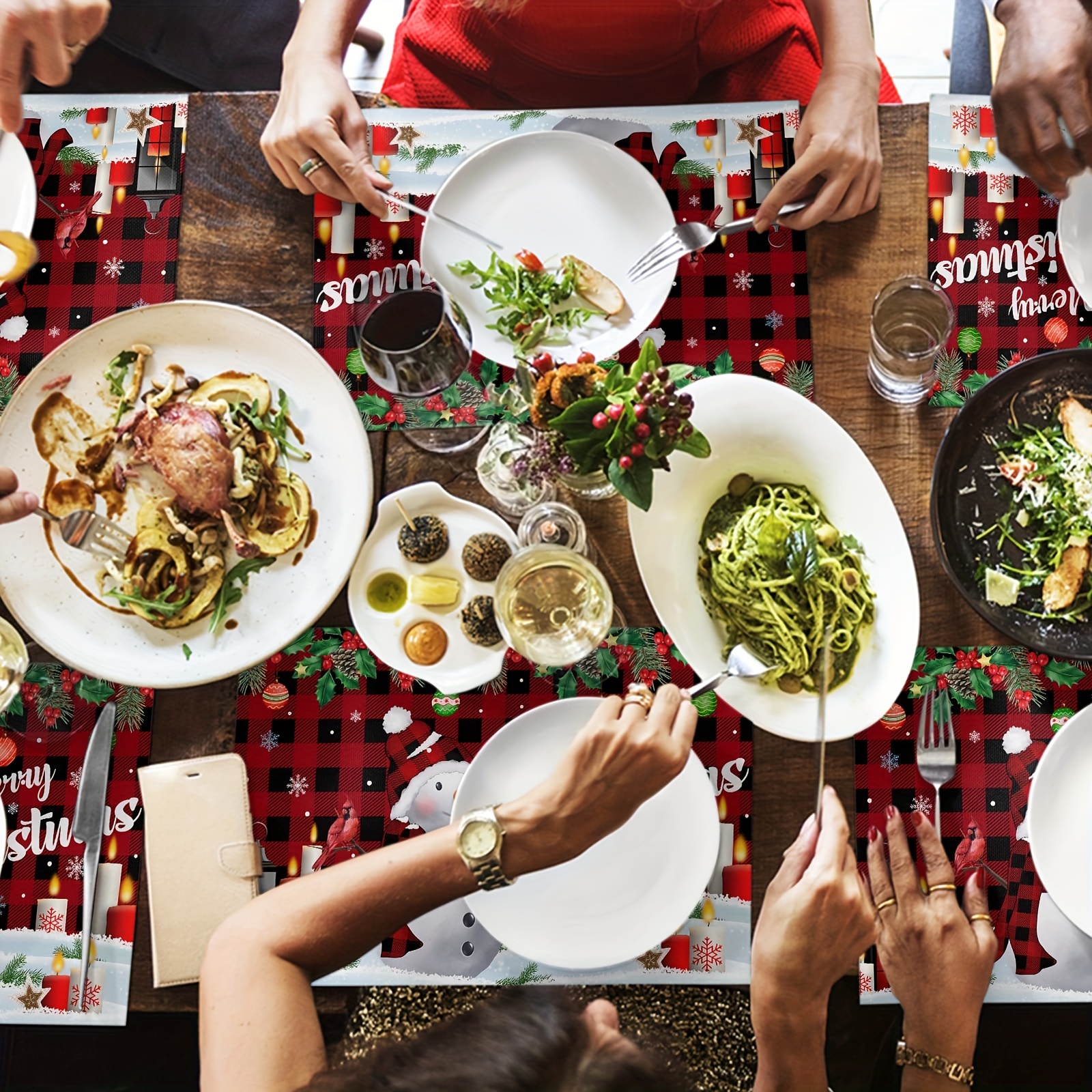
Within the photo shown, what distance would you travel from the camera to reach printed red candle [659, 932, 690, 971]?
1359mm

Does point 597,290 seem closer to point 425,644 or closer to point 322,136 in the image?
point 322,136

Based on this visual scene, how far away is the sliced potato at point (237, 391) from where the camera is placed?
1.38m

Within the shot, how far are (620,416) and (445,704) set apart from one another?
618mm

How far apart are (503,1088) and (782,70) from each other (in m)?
1.82

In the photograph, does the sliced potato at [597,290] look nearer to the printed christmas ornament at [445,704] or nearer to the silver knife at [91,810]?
the printed christmas ornament at [445,704]

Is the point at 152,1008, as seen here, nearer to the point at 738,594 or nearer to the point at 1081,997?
the point at 738,594

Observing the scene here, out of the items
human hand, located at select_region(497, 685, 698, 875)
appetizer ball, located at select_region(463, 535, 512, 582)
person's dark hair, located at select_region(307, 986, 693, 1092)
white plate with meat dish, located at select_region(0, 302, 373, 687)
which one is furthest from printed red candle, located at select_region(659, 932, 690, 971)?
white plate with meat dish, located at select_region(0, 302, 373, 687)

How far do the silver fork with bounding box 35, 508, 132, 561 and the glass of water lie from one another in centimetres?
130

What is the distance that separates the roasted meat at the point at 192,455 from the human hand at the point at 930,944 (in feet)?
4.07

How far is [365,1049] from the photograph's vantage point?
1.32 metres

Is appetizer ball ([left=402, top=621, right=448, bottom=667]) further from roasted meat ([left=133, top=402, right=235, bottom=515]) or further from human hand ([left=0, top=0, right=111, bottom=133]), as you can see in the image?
human hand ([left=0, top=0, right=111, bottom=133])

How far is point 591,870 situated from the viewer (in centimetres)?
133

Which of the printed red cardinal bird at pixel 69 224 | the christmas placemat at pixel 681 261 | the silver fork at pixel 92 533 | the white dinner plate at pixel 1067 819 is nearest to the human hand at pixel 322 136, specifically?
the christmas placemat at pixel 681 261

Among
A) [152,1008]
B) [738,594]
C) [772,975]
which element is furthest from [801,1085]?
[152,1008]
